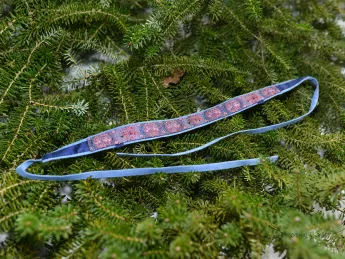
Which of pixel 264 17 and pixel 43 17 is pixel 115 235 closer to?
pixel 43 17

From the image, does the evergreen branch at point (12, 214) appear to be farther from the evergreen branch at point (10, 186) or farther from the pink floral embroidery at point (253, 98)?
the pink floral embroidery at point (253, 98)

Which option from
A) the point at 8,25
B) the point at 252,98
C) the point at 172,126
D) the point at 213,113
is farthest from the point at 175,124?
the point at 8,25

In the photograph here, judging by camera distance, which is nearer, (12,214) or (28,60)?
(12,214)

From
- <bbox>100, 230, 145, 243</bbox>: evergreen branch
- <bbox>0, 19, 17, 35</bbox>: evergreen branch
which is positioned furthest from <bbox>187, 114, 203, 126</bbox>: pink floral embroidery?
<bbox>0, 19, 17, 35</bbox>: evergreen branch

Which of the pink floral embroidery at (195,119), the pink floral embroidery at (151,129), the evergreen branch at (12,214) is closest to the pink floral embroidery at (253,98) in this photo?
the pink floral embroidery at (195,119)

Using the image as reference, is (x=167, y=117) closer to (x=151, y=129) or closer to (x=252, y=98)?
(x=151, y=129)

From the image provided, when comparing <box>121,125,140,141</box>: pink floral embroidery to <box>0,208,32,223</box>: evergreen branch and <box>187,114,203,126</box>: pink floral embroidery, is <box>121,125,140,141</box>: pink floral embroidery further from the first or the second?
<box>0,208,32,223</box>: evergreen branch

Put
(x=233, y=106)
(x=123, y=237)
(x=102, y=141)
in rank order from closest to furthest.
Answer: (x=123, y=237), (x=102, y=141), (x=233, y=106)
